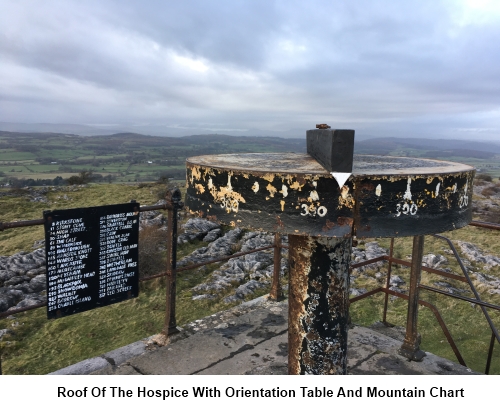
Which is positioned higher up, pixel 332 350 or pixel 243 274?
pixel 332 350

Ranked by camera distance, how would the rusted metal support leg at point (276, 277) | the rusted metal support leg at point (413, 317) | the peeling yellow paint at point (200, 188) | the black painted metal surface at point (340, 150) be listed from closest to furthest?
the black painted metal surface at point (340, 150)
the peeling yellow paint at point (200, 188)
the rusted metal support leg at point (413, 317)
the rusted metal support leg at point (276, 277)

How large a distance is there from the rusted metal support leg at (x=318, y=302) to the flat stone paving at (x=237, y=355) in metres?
1.07

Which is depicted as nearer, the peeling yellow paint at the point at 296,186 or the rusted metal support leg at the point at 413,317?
the peeling yellow paint at the point at 296,186

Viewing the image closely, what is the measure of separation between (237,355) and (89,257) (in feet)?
5.32

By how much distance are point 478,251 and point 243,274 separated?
20.8ft

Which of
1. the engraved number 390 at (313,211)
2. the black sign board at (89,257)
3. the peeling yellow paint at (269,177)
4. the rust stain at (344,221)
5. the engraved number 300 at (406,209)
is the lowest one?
the black sign board at (89,257)

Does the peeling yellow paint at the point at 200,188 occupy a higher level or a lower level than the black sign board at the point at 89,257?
higher

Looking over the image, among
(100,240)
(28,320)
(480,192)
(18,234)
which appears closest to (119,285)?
(100,240)

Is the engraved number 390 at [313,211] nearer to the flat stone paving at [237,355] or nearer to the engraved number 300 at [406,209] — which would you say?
the engraved number 300 at [406,209]

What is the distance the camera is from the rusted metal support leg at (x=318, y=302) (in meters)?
2.06

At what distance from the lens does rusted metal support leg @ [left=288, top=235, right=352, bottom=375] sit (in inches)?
81.1

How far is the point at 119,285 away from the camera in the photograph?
3324 millimetres

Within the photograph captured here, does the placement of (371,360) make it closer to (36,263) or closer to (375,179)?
(375,179)

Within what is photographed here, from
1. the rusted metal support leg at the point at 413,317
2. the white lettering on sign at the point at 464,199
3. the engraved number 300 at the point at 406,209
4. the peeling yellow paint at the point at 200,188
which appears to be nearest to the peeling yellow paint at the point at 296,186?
the engraved number 300 at the point at 406,209
